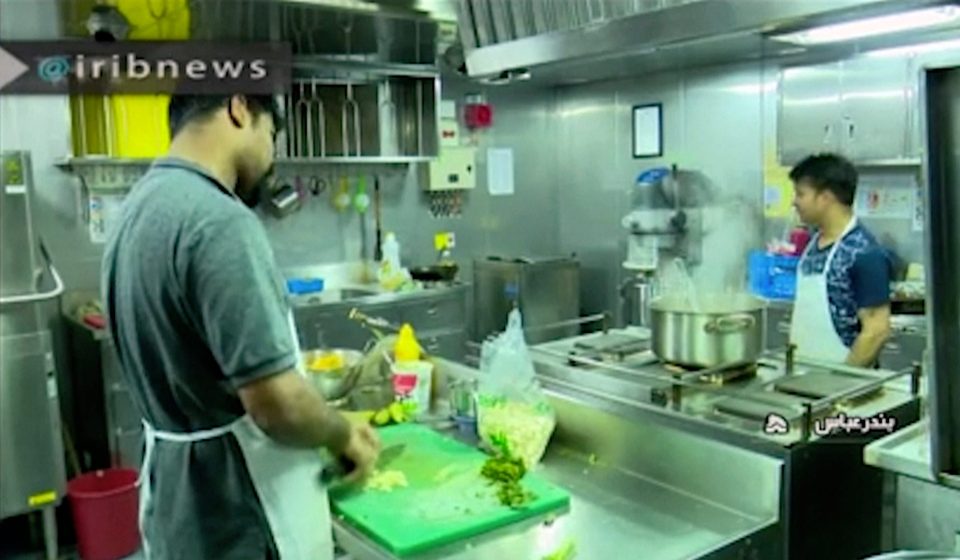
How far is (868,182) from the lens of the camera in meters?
4.09

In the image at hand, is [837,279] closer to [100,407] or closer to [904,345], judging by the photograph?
[904,345]

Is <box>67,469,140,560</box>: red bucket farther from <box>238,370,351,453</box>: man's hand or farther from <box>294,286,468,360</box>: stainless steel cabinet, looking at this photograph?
<box>238,370,351,453</box>: man's hand

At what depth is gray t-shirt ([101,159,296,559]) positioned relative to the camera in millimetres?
1261

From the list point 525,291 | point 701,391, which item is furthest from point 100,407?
point 701,391

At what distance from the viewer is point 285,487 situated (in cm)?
139

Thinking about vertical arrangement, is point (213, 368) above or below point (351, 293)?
above

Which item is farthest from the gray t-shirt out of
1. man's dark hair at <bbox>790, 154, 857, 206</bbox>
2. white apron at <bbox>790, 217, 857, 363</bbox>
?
man's dark hair at <bbox>790, 154, 857, 206</bbox>

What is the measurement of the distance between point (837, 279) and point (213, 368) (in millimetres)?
1992

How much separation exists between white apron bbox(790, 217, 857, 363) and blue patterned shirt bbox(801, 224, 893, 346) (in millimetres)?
16

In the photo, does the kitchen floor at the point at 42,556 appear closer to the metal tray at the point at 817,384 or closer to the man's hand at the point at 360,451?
the man's hand at the point at 360,451

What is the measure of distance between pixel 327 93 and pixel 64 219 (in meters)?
1.54

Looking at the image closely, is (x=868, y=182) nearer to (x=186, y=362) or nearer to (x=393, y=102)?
(x=393, y=102)

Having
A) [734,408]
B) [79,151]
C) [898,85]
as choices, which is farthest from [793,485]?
[79,151]

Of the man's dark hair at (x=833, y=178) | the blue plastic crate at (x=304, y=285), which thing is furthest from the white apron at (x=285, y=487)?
the blue plastic crate at (x=304, y=285)
